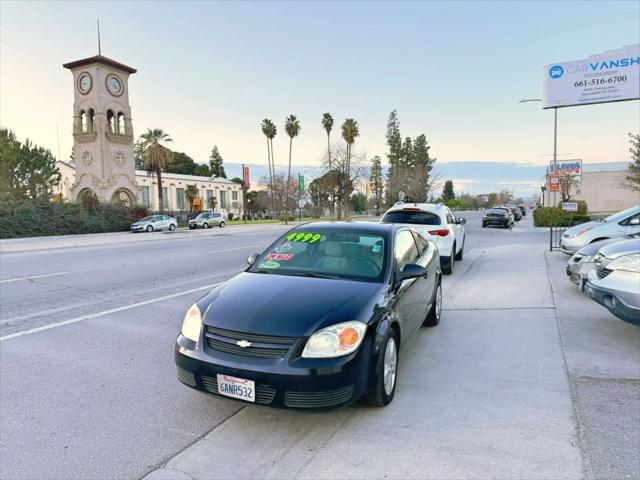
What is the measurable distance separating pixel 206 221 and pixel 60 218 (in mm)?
12752

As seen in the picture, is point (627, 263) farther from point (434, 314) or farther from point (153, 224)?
point (153, 224)

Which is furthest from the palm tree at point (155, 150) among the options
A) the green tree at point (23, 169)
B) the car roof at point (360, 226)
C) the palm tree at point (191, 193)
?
the car roof at point (360, 226)

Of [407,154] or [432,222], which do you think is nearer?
[432,222]

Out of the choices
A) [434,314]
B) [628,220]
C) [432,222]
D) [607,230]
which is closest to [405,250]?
[434,314]

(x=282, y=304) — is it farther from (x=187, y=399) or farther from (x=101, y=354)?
(x=101, y=354)

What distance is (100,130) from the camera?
42.1 m

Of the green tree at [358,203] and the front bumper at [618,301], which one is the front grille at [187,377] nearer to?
the front bumper at [618,301]

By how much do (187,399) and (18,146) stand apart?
5787cm

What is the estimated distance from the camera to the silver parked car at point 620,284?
14.8 feet

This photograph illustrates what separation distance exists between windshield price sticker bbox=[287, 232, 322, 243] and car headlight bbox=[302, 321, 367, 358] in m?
1.64

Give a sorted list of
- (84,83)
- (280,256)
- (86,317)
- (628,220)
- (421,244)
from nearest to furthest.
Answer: (280,256)
(421,244)
(86,317)
(628,220)
(84,83)

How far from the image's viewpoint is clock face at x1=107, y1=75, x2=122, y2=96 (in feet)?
142

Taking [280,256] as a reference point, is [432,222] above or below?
above

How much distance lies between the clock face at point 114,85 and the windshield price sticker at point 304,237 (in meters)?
46.0
